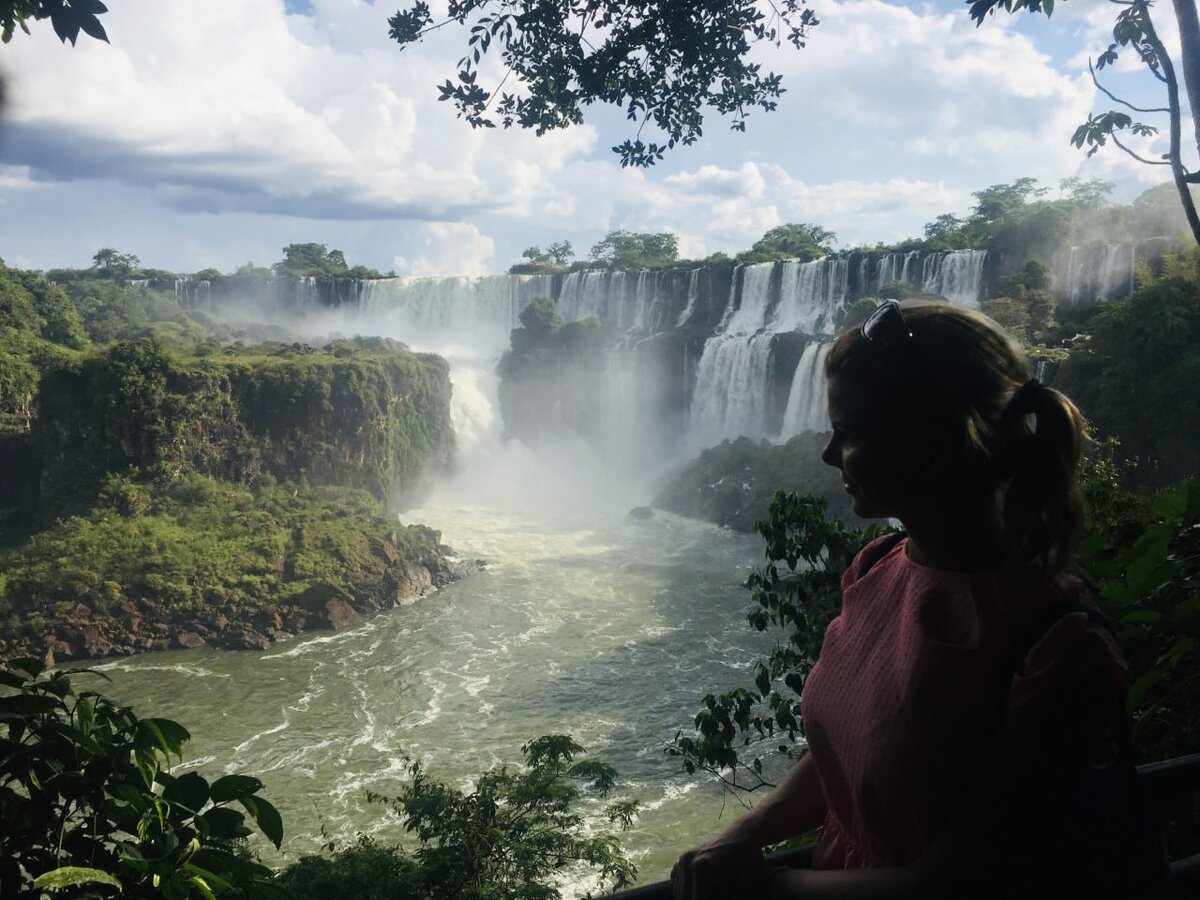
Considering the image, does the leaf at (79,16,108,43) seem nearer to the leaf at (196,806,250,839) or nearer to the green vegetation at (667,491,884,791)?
the leaf at (196,806,250,839)

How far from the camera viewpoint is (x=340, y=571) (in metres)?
16.9

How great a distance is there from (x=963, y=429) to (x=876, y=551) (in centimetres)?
19

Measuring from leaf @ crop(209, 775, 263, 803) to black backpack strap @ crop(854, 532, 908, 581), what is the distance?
27.5 inches

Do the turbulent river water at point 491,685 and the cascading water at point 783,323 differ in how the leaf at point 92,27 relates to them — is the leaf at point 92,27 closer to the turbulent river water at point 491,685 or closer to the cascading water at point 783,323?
the turbulent river water at point 491,685

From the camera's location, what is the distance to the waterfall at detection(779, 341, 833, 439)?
2064 cm

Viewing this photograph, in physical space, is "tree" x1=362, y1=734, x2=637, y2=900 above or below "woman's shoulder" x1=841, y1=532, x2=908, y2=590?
below

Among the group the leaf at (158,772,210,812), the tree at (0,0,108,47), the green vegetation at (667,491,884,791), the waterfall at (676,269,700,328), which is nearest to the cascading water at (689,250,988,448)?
the waterfall at (676,269,700,328)

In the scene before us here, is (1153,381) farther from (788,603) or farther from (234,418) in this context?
(234,418)

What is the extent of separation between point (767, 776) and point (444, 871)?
16.8 feet

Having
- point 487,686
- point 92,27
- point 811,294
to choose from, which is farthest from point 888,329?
point 811,294

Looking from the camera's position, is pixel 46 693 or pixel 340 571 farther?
pixel 340 571

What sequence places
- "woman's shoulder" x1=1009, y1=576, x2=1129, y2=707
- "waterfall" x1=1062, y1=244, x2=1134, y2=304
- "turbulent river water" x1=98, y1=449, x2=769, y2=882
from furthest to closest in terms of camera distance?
1. "waterfall" x1=1062, y1=244, x2=1134, y2=304
2. "turbulent river water" x1=98, y1=449, x2=769, y2=882
3. "woman's shoulder" x1=1009, y1=576, x2=1129, y2=707

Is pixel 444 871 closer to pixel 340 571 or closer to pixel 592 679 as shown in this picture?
pixel 592 679

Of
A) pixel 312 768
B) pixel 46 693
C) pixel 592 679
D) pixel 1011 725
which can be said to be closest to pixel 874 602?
pixel 1011 725
